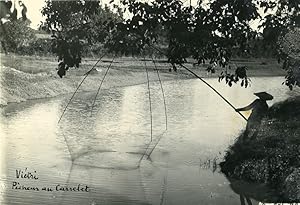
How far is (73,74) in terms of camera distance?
1829mm

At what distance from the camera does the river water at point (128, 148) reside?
180cm

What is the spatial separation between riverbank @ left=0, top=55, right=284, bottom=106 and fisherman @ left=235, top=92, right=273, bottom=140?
3.8 inches

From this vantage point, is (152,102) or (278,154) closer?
(278,154)

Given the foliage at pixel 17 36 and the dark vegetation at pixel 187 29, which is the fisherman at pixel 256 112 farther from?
the foliage at pixel 17 36

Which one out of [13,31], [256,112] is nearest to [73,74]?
[13,31]

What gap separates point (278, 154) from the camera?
1752 millimetres

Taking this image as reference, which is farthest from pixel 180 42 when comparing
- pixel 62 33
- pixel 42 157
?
pixel 42 157

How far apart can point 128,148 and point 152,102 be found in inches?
8.5

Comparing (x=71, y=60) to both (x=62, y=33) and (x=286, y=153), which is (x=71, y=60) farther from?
(x=286, y=153)

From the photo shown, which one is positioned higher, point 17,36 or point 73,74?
point 17,36
